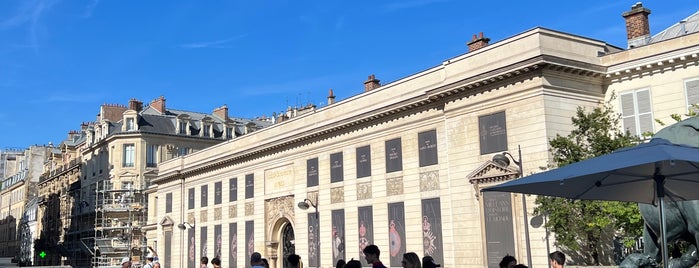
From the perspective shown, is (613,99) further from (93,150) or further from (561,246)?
(93,150)

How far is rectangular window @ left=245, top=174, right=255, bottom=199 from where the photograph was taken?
40.7 m

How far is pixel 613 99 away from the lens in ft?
82.9

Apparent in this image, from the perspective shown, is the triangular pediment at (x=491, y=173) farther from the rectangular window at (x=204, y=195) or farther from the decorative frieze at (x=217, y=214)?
the rectangular window at (x=204, y=195)

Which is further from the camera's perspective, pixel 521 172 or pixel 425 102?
pixel 425 102

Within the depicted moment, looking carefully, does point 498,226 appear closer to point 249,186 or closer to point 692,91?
point 692,91

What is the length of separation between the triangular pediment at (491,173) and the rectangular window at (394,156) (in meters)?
4.75

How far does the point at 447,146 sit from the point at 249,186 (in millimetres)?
16888

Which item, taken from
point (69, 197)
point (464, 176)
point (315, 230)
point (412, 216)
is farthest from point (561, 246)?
point (69, 197)

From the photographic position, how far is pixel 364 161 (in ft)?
105

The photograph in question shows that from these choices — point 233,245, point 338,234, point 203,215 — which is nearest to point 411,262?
point 338,234

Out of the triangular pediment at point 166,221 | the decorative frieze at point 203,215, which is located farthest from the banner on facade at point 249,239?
the triangular pediment at point 166,221

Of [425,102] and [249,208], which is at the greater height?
[425,102]

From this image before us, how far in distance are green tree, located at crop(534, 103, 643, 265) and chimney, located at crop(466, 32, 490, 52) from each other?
784 centimetres

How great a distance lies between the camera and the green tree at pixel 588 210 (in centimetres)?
2102
